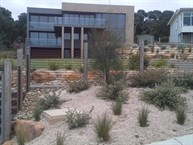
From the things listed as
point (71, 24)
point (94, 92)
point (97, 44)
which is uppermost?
point (71, 24)

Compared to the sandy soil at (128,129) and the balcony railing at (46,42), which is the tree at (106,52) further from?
the balcony railing at (46,42)

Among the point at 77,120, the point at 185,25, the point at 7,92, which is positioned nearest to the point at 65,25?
the point at 185,25

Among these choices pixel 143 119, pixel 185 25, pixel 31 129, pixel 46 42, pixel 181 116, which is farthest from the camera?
pixel 185 25

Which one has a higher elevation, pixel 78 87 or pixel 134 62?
pixel 134 62

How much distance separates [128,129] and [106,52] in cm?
510

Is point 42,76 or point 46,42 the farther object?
point 46,42

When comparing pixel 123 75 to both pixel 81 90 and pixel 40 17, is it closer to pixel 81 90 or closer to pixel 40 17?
pixel 81 90

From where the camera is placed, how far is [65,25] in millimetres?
50625

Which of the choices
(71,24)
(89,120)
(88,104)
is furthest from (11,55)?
(71,24)

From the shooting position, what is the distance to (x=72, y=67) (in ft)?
61.7

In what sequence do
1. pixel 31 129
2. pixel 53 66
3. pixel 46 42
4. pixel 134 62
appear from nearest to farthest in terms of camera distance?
pixel 31 129 → pixel 134 62 → pixel 53 66 → pixel 46 42

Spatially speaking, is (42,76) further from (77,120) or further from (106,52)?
(77,120)

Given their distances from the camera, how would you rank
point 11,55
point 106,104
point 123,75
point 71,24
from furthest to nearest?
point 71,24
point 11,55
point 123,75
point 106,104

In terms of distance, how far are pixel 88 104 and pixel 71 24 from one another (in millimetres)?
40430
